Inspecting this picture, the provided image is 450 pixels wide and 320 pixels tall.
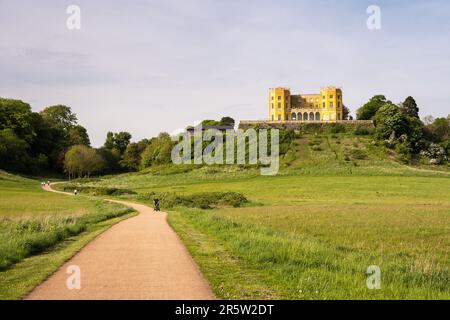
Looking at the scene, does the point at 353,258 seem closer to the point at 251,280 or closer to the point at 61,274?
the point at 251,280

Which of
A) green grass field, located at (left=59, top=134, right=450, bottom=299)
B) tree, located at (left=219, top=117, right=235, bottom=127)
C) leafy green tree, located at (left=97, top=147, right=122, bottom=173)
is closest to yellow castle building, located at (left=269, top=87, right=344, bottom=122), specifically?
tree, located at (left=219, top=117, right=235, bottom=127)

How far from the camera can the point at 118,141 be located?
17400cm

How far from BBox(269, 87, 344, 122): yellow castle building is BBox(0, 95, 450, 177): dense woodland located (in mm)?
9769

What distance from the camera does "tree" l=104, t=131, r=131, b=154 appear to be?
564 ft

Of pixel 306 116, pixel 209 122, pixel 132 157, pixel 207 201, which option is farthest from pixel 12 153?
pixel 207 201

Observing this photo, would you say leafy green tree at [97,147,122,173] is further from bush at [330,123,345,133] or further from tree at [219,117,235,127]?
bush at [330,123,345,133]

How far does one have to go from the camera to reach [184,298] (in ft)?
33.7

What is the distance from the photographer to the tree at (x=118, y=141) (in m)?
172

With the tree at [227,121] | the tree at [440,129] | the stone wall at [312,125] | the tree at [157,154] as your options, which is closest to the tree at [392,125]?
the stone wall at [312,125]

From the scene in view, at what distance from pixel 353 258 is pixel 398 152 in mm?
96319

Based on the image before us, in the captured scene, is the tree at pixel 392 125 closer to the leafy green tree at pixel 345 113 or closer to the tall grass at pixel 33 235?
the leafy green tree at pixel 345 113

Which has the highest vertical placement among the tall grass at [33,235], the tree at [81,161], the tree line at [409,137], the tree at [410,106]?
the tree at [410,106]

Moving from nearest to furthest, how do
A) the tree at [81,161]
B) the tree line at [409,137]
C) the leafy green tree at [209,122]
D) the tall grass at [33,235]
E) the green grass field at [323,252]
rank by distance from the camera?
the green grass field at [323,252]
the tall grass at [33,235]
the tree line at [409,137]
the tree at [81,161]
the leafy green tree at [209,122]

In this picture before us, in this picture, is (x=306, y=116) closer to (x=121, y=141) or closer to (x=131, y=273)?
(x=121, y=141)
